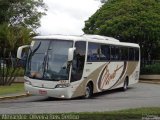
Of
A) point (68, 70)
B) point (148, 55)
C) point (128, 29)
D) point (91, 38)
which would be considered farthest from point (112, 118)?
point (148, 55)

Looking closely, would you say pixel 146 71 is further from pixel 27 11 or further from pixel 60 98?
pixel 60 98

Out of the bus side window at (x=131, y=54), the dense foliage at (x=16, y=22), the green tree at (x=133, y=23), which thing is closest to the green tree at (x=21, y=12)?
the dense foliage at (x=16, y=22)

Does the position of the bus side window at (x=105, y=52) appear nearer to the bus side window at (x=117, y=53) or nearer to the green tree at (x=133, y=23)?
the bus side window at (x=117, y=53)

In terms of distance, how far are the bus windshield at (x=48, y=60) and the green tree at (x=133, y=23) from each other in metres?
21.6

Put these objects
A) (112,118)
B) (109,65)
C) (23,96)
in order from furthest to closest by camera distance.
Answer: (109,65) → (23,96) → (112,118)

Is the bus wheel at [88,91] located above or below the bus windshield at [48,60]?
below

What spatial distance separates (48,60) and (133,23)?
75.0ft

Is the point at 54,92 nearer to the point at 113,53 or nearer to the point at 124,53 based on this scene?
the point at 113,53

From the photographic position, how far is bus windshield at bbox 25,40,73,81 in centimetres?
2261

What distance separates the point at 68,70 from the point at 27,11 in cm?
2394

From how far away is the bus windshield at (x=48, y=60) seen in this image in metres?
22.6

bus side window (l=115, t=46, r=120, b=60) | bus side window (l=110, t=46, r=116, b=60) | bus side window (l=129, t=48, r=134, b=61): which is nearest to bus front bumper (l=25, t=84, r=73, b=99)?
bus side window (l=110, t=46, r=116, b=60)

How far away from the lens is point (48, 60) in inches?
898

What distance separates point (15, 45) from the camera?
109 ft
